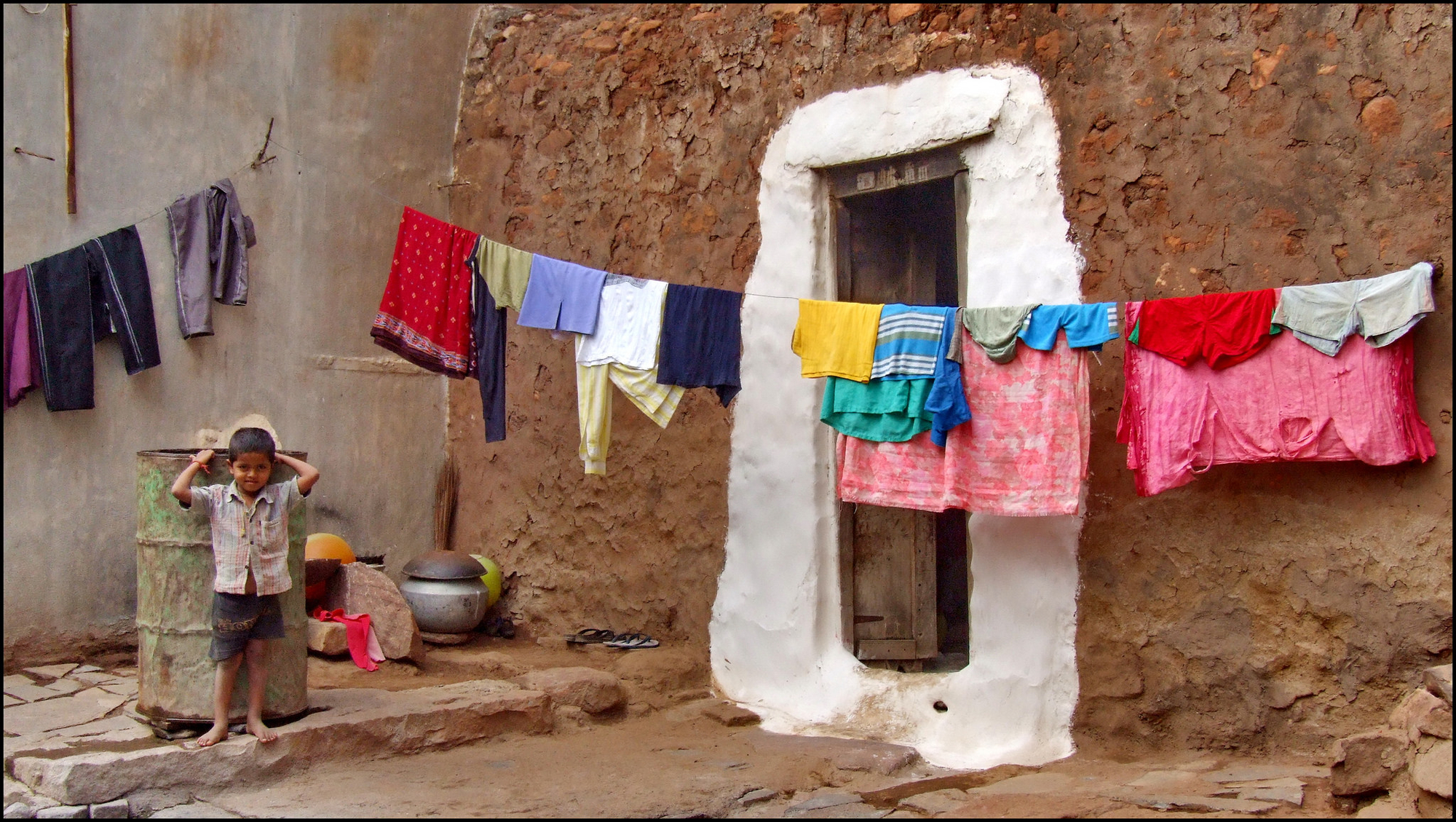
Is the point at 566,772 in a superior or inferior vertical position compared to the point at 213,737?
inferior

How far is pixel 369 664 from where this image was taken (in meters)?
5.66

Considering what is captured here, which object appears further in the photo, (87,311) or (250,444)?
(87,311)

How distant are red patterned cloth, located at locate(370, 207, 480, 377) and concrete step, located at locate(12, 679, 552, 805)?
146 cm

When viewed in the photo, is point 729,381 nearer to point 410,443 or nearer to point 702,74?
point 702,74

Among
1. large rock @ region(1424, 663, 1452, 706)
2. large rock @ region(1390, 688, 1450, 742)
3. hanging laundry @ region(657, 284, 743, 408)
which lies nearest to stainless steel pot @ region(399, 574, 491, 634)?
hanging laundry @ region(657, 284, 743, 408)

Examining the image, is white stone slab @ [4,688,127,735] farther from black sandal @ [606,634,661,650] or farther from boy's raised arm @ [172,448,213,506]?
black sandal @ [606,634,661,650]

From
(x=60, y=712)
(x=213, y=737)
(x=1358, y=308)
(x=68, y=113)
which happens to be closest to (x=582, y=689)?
(x=213, y=737)

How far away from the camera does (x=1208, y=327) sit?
13.7 ft

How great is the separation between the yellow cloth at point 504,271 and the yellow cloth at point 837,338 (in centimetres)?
125

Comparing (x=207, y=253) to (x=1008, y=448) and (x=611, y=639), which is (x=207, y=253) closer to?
(x=611, y=639)

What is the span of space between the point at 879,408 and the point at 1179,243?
136cm

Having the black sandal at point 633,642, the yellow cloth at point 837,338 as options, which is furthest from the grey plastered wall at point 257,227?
the yellow cloth at point 837,338

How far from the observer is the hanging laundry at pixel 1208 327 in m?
4.07

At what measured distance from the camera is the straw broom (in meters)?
7.27
